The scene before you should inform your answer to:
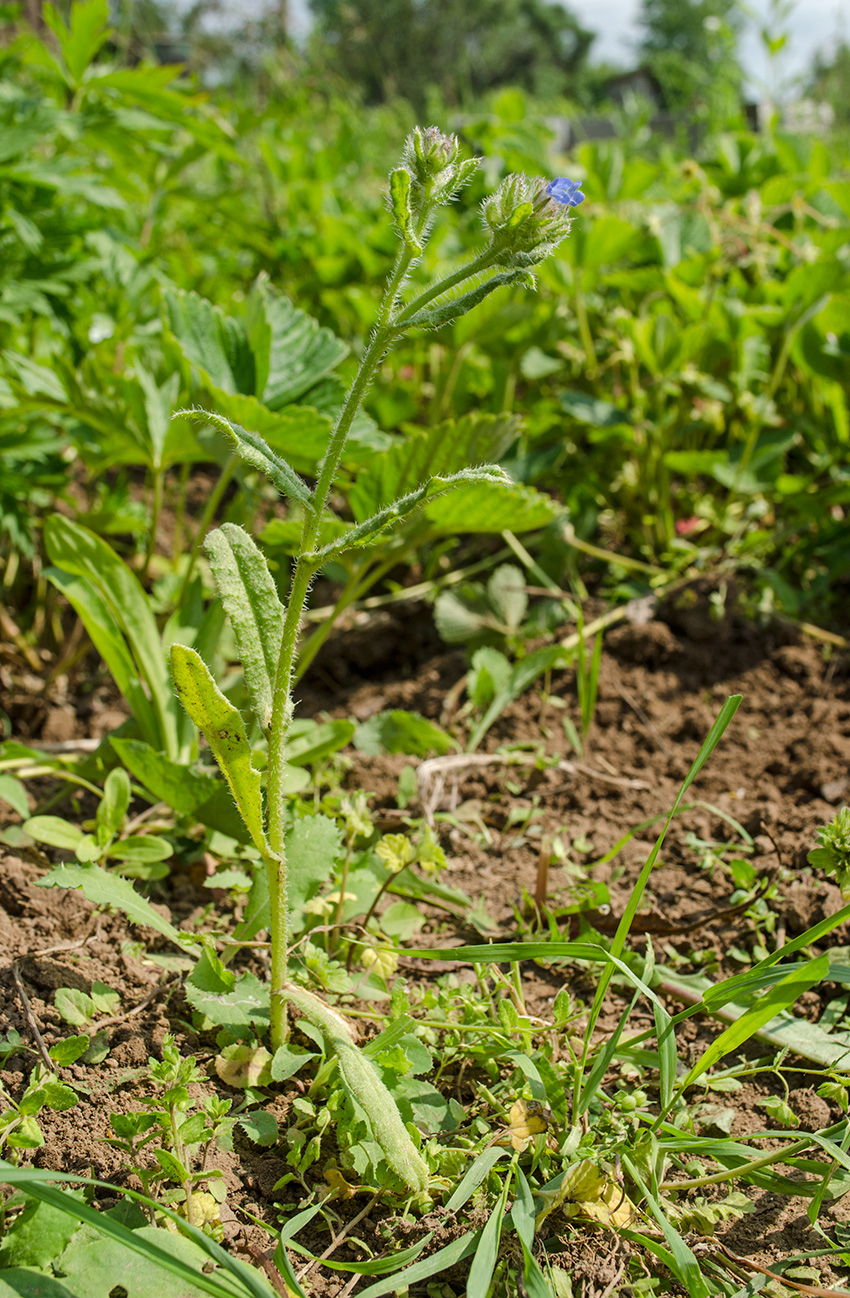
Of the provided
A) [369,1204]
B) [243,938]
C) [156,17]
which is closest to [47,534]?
[243,938]

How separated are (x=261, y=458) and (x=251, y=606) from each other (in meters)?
0.25

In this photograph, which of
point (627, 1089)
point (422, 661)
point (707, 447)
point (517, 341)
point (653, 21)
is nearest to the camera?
point (627, 1089)

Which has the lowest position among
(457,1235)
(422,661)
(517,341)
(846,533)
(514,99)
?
(457,1235)

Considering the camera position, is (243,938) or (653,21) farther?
(653,21)

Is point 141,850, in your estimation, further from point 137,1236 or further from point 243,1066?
point 137,1236

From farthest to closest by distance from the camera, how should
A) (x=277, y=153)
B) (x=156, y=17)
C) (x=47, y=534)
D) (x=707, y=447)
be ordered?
(x=156, y=17)
(x=277, y=153)
(x=707, y=447)
(x=47, y=534)

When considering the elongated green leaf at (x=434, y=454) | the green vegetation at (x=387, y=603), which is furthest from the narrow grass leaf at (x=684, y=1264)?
the elongated green leaf at (x=434, y=454)

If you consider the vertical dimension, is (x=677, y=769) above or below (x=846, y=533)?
below

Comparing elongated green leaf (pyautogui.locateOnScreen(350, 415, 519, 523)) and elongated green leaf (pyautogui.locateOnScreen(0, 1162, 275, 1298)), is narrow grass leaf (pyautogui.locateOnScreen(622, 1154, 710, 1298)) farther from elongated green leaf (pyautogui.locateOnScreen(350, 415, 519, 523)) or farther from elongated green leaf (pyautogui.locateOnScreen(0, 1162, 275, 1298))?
elongated green leaf (pyautogui.locateOnScreen(350, 415, 519, 523))

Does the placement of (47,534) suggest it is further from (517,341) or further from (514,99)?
(514,99)

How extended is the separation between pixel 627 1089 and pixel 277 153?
154 inches

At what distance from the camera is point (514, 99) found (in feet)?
11.1

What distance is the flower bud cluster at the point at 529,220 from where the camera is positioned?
97 centimetres

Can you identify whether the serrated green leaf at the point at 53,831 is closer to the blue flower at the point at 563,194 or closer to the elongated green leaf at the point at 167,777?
the elongated green leaf at the point at 167,777
